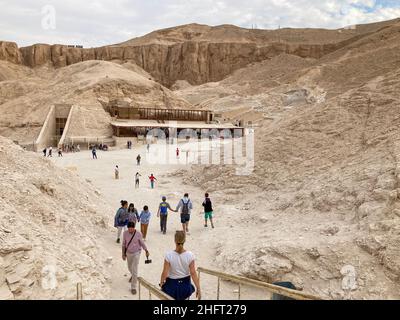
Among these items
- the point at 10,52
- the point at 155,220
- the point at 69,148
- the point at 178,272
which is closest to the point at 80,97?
the point at 69,148

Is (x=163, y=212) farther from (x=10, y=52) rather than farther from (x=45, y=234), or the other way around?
(x=10, y=52)

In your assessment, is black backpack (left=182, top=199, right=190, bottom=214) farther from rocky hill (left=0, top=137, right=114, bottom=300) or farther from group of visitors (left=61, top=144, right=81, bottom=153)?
group of visitors (left=61, top=144, right=81, bottom=153)

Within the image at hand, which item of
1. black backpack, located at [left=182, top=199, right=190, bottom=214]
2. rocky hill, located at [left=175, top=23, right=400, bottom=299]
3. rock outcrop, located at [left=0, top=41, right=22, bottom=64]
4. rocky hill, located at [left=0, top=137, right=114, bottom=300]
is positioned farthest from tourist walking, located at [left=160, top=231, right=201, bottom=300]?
rock outcrop, located at [left=0, top=41, right=22, bottom=64]

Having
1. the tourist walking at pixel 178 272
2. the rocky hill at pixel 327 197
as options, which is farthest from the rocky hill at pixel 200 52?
the tourist walking at pixel 178 272

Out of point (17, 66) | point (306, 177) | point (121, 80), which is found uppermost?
point (17, 66)

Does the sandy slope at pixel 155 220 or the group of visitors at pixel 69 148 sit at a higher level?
the group of visitors at pixel 69 148

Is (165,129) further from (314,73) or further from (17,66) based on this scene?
(17,66)

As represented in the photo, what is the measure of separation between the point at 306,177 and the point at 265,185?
4.86 feet

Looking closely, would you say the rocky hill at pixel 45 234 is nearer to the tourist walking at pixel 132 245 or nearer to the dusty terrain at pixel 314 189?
the dusty terrain at pixel 314 189

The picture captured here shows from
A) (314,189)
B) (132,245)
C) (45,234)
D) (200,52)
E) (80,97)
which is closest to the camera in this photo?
(132,245)

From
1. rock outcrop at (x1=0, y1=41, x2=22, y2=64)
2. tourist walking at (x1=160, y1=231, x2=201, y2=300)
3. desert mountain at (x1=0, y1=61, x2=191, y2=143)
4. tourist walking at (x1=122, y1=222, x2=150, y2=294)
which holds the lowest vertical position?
tourist walking at (x1=122, y1=222, x2=150, y2=294)

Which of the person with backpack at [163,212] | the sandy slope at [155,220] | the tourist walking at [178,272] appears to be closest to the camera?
the tourist walking at [178,272]
